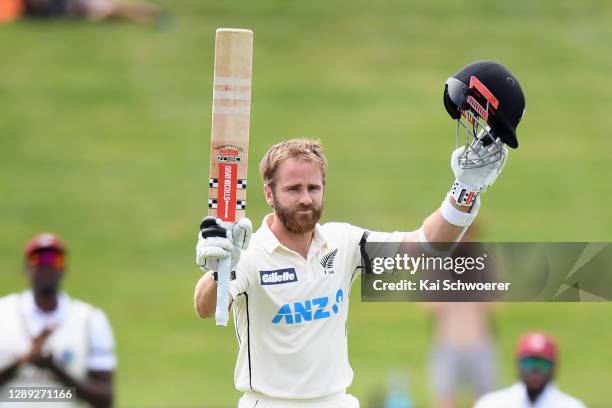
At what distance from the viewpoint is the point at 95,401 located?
22.4ft

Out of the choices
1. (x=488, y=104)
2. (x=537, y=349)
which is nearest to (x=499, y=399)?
(x=537, y=349)

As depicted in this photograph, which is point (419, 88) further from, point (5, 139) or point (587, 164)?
point (5, 139)

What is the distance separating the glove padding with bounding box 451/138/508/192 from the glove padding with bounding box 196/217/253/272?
789mm

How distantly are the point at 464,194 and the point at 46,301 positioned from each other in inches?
111

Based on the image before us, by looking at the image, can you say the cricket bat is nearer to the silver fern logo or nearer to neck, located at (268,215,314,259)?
neck, located at (268,215,314,259)

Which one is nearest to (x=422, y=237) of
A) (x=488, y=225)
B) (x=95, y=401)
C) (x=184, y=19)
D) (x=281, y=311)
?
(x=281, y=311)

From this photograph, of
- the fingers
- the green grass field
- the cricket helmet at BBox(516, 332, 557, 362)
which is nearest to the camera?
the fingers

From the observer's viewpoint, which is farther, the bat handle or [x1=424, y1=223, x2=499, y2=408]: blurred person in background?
[x1=424, y1=223, x2=499, y2=408]: blurred person in background

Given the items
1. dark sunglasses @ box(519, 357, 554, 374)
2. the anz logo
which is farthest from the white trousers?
dark sunglasses @ box(519, 357, 554, 374)

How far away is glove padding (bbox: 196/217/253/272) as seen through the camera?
15.6 feet

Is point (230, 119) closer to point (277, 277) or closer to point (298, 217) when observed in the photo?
point (298, 217)

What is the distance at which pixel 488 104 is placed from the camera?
15.8ft

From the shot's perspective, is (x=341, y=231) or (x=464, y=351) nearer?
(x=341, y=231)

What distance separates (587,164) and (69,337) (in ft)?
42.9
